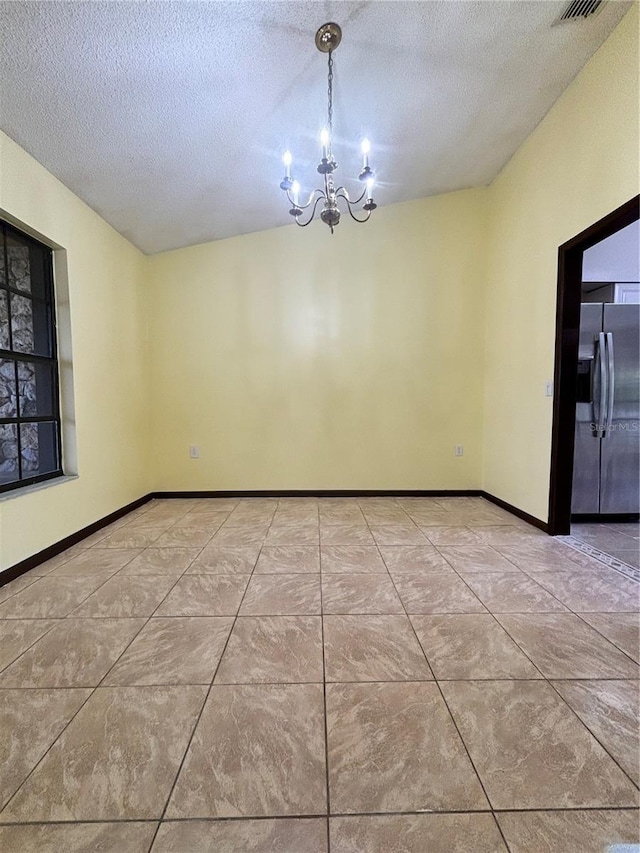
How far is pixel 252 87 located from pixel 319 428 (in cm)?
265

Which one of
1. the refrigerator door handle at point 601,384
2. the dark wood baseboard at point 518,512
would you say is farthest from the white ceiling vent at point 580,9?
the dark wood baseboard at point 518,512

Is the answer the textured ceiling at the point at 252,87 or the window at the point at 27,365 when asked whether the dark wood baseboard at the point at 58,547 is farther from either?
the textured ceiling at the point at 252,87

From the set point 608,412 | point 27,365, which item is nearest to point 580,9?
point 608,412

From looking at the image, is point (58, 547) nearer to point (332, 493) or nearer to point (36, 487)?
point (36, 487)

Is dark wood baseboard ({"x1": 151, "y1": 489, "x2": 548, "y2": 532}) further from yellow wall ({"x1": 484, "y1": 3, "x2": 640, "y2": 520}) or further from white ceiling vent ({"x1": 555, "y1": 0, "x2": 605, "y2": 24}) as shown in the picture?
white ceiling vent ({"x1": 555, "y1": 0, "x2": 605, "y2": 24})

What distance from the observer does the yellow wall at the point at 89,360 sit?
213 cm

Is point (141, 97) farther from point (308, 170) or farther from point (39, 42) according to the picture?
point (308, 170)

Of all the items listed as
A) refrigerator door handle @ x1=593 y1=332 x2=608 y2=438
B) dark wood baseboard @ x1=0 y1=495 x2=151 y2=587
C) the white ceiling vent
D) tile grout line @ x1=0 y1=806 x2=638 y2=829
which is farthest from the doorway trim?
dark wood baseboard @ x1=0 y1=495 x2=151 y2=587

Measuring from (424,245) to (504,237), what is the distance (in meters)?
0.74

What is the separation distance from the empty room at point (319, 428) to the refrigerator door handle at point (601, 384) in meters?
0.03

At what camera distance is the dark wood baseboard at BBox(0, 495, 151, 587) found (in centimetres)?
202

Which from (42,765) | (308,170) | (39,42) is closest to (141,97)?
(39,42)

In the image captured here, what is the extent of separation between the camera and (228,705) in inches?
45.2

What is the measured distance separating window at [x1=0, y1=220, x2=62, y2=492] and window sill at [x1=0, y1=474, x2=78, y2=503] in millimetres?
41
